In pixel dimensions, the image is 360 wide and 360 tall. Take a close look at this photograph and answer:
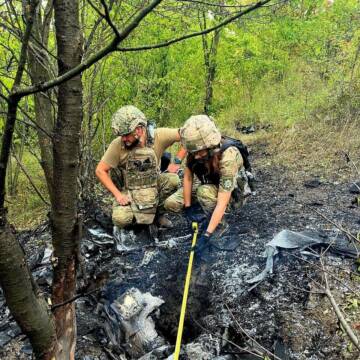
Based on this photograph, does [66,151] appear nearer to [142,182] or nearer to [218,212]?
[218,212]

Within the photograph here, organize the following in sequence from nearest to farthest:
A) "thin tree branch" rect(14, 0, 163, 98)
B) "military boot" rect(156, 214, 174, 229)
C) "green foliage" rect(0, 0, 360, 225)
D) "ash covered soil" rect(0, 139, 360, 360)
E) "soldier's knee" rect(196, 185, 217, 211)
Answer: "thin tree branch" rect(14, 0, 163, 98), "ash covered soil" rect(0, 139, 360, 360), "soldier's knee" rect(196, 185, 217, 211), "military boot" rect(156, 214, 174, 229), "green foliage" rect(0, 0, 360, 225)

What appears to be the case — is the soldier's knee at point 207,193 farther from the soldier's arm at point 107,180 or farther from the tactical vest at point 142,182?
the soldier's arm at point 107,180

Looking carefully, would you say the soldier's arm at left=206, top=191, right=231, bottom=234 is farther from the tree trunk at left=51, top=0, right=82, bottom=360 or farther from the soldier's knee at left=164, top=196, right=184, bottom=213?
the tree trunk at left=51, top=0, right=82, bottom=360

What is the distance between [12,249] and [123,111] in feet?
9.02

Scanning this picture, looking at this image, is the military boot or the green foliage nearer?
the military boot

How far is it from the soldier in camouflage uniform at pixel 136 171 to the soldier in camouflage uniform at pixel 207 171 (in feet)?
0.78

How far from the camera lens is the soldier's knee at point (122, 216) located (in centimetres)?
417

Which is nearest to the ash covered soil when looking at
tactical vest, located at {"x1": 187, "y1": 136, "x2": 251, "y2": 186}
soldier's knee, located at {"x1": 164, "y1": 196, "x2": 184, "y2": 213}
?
soldier's knee, located at {"x1": 164, "y1": 196, "x2": 184, "y2": 213}

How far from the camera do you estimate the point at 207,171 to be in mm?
4000

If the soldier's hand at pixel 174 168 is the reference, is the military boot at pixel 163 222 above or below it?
below

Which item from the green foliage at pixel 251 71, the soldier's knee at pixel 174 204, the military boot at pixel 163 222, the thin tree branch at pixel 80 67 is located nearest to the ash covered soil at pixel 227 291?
the military boot at pixel 163 222

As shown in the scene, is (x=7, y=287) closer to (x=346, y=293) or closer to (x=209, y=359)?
(x=209, y=359)

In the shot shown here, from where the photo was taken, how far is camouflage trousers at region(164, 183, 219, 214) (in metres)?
4.01

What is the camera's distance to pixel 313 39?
284 inches
